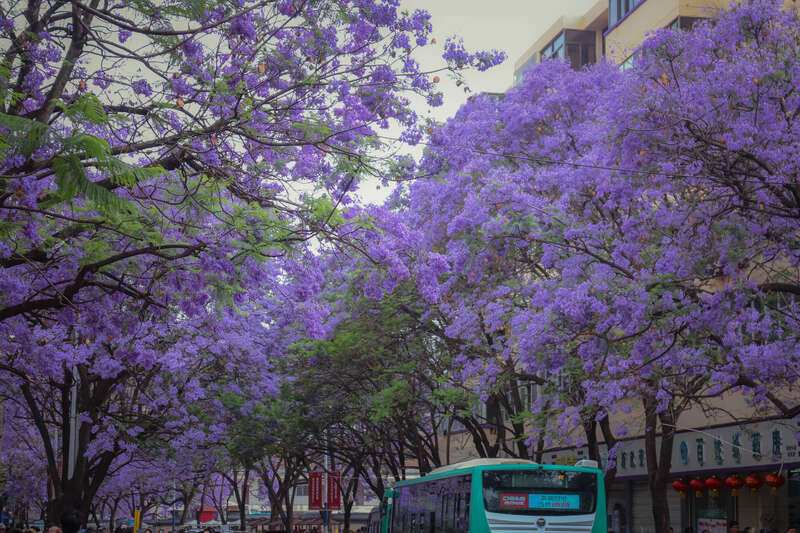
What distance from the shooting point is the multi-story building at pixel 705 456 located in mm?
20219

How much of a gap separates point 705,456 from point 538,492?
27.6 ft

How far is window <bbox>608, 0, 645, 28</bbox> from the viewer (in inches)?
Answer: 1180

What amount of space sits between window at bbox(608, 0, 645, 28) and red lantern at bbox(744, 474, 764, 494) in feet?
45.8

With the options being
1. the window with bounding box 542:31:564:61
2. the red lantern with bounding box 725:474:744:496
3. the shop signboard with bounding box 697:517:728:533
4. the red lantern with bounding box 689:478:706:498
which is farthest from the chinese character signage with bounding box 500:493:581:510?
the window with bounding box 542:31:564:61

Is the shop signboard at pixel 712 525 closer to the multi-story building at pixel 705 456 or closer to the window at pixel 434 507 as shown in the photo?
the multi-story building at pixel 705 456

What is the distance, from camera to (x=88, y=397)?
22.5 meters

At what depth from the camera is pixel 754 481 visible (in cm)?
2069

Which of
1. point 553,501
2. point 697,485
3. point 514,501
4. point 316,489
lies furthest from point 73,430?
point 316,489

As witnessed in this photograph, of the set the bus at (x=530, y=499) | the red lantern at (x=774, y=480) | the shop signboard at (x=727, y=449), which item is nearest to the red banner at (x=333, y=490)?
the shop signboard at (x=727, y=449)

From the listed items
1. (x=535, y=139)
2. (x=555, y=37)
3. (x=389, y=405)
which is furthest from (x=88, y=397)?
(x=555, y=37)

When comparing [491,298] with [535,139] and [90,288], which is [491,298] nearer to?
[535,139]

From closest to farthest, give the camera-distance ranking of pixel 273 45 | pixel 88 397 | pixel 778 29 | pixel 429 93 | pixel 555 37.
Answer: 1. pixel 273 45
2. pixel 429 93
3. pixel 778 29
4. pixel 88 397
5. pixel 555 37

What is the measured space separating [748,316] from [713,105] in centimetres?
266

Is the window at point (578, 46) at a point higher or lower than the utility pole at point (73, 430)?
higher
